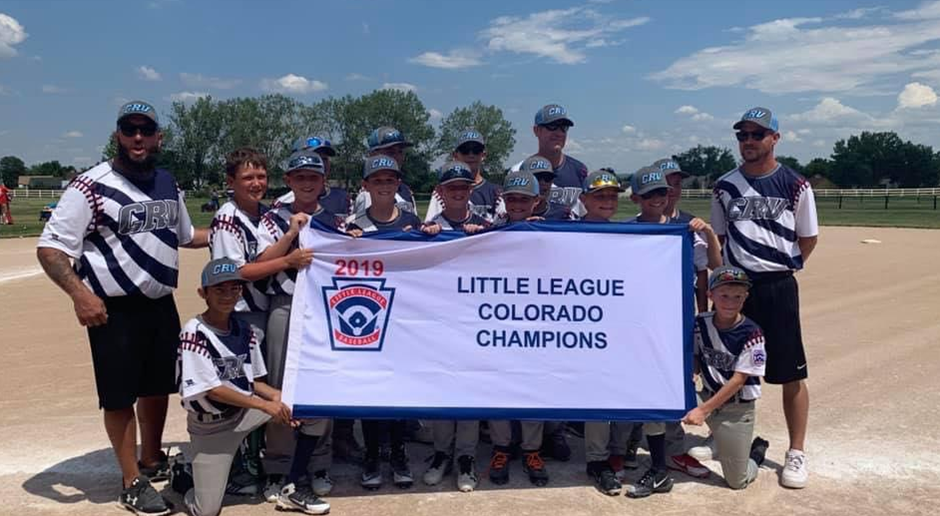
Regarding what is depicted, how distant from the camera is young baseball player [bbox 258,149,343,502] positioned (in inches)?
182

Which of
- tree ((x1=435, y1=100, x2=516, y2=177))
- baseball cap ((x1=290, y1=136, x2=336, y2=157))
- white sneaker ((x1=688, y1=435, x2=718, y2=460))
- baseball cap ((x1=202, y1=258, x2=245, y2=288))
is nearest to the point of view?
baseball cap ((x1=202, y1=258, x2=245, y2=288))

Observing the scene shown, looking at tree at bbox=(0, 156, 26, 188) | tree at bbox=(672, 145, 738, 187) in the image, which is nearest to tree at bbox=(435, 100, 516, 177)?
tree at bbox=(672, 145, 738, 187)

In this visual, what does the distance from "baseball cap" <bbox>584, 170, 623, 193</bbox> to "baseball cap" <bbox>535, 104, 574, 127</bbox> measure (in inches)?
49.2

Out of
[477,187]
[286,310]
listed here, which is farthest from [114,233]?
[477,187]

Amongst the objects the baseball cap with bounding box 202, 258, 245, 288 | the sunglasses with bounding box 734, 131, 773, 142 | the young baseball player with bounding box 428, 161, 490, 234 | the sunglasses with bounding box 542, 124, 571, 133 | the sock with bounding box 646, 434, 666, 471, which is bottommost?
the sock with bounding box 646, 434, 666, 471

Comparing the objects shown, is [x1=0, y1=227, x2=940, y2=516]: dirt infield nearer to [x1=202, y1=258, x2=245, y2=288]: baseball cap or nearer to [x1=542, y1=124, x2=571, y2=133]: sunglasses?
[x1=202, y1=258, x2=245, y2=288]: baseball cap

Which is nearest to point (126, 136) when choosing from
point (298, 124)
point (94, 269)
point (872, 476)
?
point (94, 269)

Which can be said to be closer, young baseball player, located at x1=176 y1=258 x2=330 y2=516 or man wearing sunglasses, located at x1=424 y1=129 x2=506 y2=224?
young baseball player, located at x1=176 y1=258 x2=330 y2=516

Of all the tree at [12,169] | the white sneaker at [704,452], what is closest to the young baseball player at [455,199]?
the white sneaker at [704,452]

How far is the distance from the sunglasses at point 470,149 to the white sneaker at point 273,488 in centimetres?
322

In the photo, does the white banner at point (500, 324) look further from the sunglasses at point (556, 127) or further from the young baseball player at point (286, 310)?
the sunglasses at point (556, 127)

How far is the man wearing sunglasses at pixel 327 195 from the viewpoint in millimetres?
5201

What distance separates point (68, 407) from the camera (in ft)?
20.8

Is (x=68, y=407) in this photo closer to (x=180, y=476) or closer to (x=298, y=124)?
(x=180, y=476)
